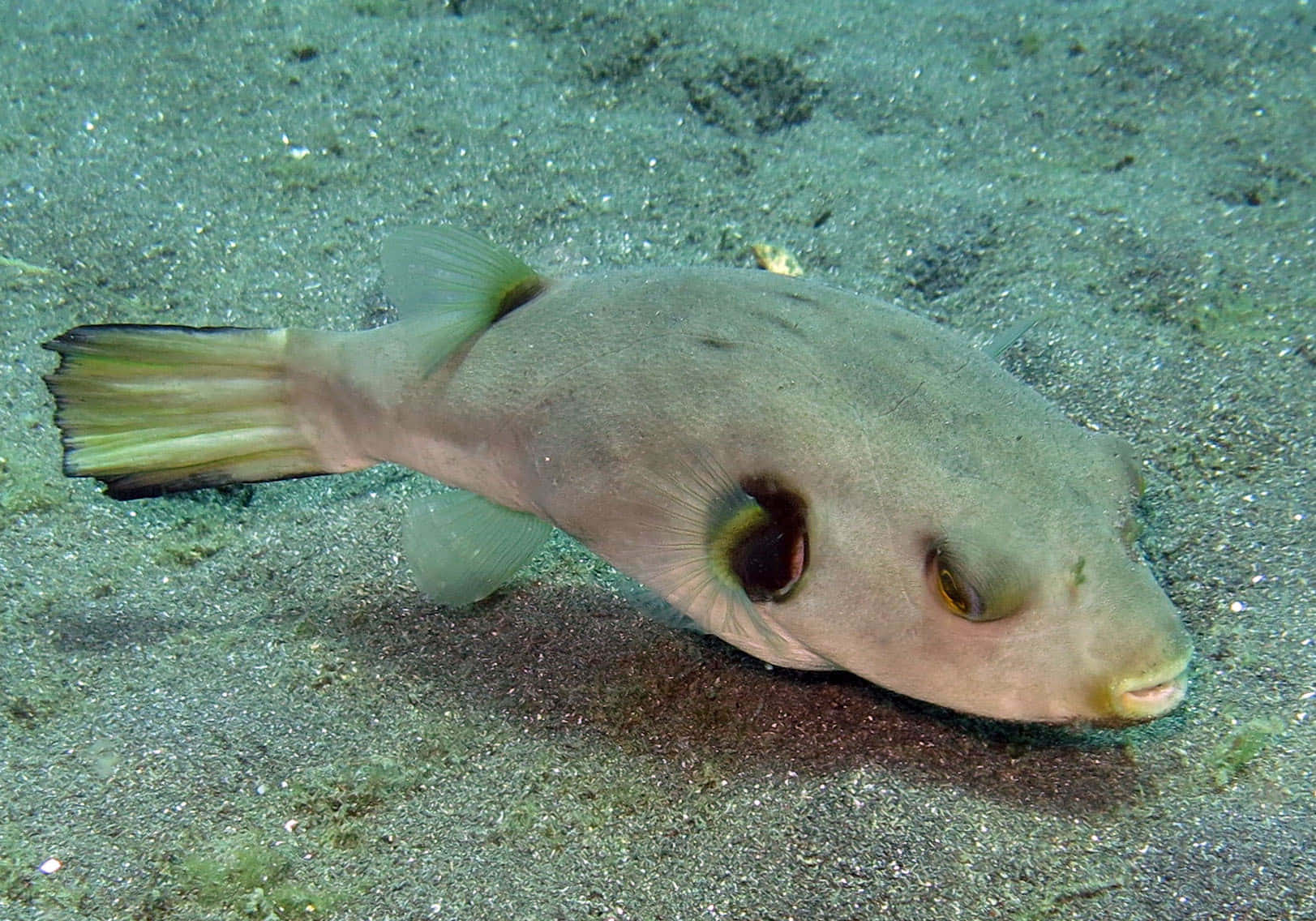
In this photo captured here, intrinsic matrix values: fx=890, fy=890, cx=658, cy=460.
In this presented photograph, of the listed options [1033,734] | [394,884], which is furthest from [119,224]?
[1033,734]

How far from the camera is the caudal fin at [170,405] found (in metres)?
2.58

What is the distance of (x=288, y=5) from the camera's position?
19.3 ft

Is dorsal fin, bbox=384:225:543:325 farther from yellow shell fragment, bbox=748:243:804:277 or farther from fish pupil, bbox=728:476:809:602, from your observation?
yellow shell fragment, bbox=748:243:804:277

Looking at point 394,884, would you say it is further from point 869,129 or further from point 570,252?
point 869,129

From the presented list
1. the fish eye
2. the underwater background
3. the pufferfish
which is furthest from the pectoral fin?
the fish eye

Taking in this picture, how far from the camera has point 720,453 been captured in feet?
6.81

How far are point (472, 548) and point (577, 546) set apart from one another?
2.07ft

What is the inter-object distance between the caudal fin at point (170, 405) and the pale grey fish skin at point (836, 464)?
464 millimetres

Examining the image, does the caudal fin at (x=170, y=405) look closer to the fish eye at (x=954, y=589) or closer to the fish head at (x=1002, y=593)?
the fish head at (x=1002, y=593)

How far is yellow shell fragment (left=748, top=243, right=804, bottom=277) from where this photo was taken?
13.3 feet

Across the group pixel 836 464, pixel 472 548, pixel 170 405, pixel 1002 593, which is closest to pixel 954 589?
pixel 1002 593

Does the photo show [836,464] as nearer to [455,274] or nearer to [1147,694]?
[1147,694]

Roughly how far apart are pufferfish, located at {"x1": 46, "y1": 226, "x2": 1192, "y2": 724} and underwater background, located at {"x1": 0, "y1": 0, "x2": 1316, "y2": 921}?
39 cm

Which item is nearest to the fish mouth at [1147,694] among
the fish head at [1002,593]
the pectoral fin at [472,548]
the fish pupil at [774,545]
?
the fish head at [1002,593]
